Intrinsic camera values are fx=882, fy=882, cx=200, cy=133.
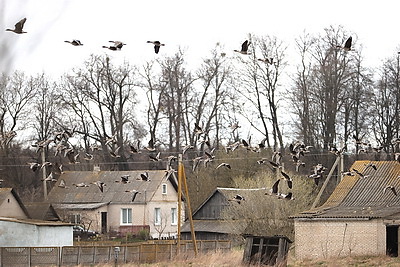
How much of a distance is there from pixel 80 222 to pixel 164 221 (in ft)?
25.0

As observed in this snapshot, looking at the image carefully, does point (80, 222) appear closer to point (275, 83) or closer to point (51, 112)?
point (51, 112)

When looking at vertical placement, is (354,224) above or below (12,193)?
below

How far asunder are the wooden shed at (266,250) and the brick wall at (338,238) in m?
5.95

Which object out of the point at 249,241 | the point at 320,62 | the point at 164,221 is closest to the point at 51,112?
the point at 164,221

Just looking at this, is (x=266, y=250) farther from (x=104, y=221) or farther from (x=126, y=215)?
(x=104, y=221)

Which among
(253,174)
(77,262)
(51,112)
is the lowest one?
(77,262)

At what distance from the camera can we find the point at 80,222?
68250mm

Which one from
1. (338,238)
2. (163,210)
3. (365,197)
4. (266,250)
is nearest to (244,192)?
(365,197)

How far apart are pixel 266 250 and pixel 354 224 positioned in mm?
7555

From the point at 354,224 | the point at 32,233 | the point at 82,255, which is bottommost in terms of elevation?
the point at 82,255

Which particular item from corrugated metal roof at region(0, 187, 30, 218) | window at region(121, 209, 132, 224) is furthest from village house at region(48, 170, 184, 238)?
corrugated metal roof at region(0, 187, 30, 218)

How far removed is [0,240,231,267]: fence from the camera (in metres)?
41.5

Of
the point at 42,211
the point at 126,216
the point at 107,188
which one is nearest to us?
the point at 42,211

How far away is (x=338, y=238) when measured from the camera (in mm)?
46750
